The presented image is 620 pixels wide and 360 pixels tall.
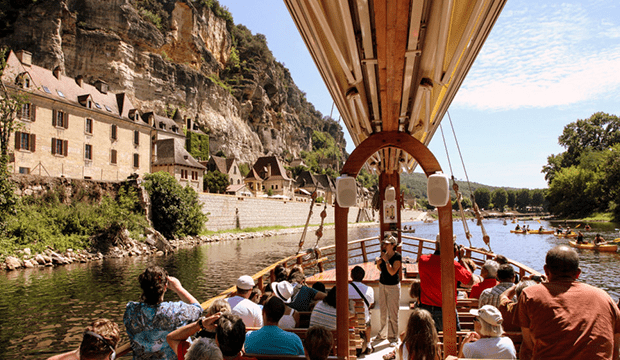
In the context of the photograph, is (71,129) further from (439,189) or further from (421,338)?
(421,338)

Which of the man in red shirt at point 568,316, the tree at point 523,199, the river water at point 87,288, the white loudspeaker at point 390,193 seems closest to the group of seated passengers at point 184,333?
the man in red shirt at point 568,316

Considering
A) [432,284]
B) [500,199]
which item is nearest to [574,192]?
[432,284]

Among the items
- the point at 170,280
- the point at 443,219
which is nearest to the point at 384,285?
the point at 443,219

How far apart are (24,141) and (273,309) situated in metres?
34.9

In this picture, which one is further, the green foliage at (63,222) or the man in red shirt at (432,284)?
the green foliage at (63,222)

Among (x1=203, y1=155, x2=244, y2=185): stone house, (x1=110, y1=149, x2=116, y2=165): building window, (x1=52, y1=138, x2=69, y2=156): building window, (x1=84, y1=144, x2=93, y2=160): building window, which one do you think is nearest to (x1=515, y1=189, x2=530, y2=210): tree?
(x1=203, y1=155, x2=244, y2=185): stone house

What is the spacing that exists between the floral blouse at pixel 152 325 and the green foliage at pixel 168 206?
95.6 feet

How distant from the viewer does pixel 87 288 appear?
14.5 meters

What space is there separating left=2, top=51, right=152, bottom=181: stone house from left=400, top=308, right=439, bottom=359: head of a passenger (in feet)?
106

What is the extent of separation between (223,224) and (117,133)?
14.0m

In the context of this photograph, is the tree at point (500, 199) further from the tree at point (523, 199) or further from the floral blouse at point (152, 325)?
the floral blouse at point (152, 325)

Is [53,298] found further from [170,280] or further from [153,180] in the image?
[153,180]

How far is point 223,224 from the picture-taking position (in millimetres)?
40250

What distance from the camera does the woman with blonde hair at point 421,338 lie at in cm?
262
